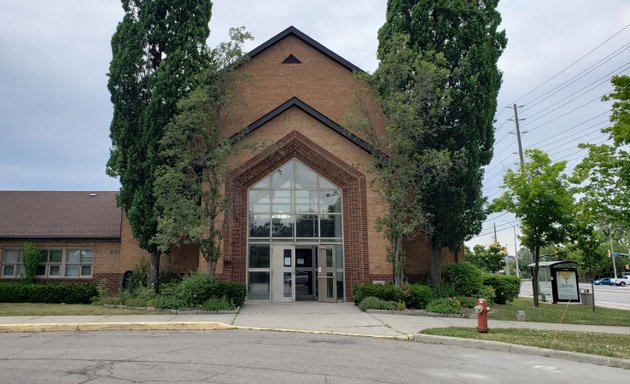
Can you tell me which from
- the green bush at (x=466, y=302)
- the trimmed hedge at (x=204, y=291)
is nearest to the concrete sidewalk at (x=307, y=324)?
the trimmed hedge at (x=204, y=291)

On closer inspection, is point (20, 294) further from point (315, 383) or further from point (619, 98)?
point (619, 98)

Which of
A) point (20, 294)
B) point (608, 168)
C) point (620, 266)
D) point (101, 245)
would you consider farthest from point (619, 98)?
point (620, 266)

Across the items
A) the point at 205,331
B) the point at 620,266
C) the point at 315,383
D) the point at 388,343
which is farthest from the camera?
the point at 620,266

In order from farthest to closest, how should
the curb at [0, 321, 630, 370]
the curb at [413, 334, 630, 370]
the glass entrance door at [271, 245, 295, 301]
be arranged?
→ 1. the glass entrance door at [271, 245, 295, 301]
2. the curb at [0, 321, 630, 370]
3. the curb at [413, 334, 630, 370]

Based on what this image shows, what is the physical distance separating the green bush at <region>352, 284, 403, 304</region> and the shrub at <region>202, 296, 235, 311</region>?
464 cm

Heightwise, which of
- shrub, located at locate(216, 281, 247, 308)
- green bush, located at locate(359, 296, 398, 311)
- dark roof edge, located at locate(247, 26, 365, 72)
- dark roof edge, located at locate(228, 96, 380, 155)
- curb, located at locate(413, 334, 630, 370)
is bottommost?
curb, located at locate(413, 334, 630, 370)

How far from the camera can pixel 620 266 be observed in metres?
88.6

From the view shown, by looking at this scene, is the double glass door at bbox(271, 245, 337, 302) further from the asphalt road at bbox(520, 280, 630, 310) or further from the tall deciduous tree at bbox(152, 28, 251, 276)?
the asphalt road at bbox(520, 280, 630, 310)

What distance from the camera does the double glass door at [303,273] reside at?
65.3 ft

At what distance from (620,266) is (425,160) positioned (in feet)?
294

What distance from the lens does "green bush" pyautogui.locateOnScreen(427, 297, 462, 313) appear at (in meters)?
16.2

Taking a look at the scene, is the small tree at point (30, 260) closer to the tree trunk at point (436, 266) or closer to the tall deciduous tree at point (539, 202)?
the tree trunk at point (436, 266)

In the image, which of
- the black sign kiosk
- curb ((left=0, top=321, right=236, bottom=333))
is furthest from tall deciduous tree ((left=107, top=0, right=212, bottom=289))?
the black sign kiosk

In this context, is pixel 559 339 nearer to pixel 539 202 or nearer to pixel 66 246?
pixel 539 202
